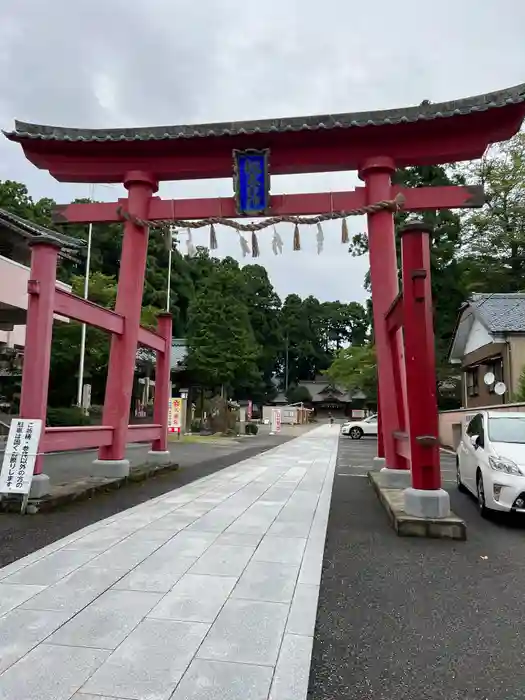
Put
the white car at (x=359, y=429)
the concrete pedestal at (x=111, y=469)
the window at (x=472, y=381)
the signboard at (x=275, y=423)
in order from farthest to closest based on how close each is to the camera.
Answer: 1. the signboard at (x=275, y=423)
2. the white car at (x=359, y=429)
3. the window at (x=472, y=381)
4. the concrete pedestal at (x=111, y=469)

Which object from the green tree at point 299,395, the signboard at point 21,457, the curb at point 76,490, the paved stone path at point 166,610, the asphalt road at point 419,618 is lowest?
the asphalt road at point 419,618

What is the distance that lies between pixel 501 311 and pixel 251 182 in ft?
52.3

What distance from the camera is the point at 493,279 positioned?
26.9 m

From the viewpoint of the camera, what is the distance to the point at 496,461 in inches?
259

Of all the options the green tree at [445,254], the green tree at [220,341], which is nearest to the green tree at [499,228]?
the green tree at [445,254]

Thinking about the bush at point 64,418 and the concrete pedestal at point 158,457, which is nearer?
the concrete pedestal at point 158,457

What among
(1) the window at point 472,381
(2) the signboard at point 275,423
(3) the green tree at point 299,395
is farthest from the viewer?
(3) the green tree at point 299,395

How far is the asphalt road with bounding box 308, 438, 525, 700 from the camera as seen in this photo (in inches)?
107

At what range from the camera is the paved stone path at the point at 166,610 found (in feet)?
8.64

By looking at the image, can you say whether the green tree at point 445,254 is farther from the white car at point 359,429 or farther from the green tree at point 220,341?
the green tree at point 220,341

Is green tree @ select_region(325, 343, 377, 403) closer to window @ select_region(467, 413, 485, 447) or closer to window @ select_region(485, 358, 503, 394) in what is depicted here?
window @ select_region(485, 358, 503, 394)

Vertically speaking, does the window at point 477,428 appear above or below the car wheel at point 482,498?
above

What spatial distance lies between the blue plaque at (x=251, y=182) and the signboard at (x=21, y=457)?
4832 mm

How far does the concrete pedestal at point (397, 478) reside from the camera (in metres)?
8.45
